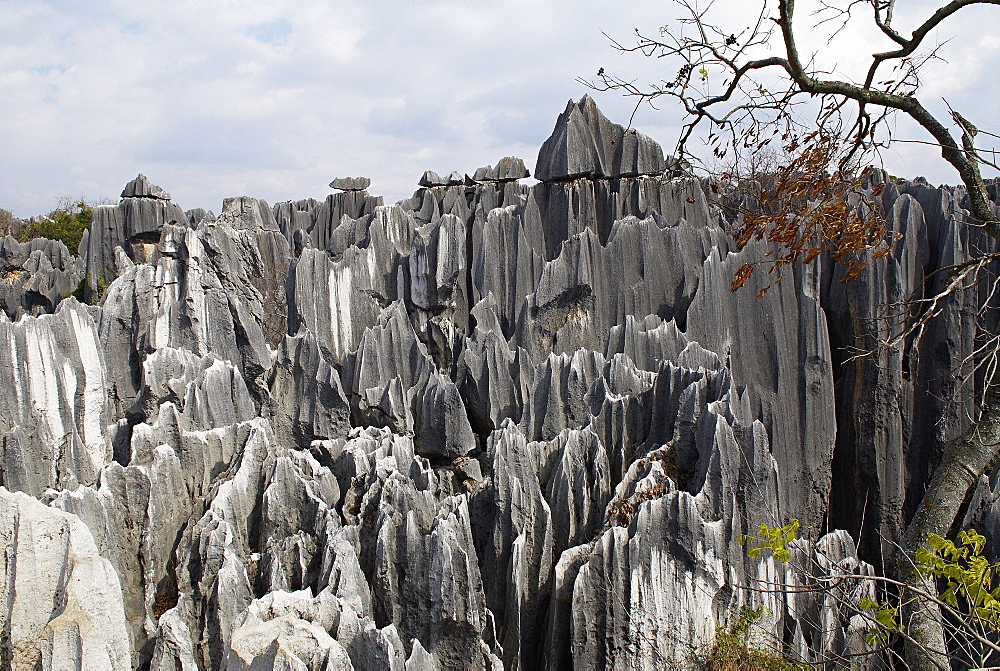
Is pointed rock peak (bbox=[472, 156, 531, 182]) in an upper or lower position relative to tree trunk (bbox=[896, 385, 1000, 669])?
upper

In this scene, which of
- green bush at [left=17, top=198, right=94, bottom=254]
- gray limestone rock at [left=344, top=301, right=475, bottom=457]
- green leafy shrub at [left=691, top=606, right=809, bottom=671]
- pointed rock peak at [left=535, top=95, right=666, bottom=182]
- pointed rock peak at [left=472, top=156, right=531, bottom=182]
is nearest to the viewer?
green leafy shrub at [left=691, top=606, right=809, bottom=671]

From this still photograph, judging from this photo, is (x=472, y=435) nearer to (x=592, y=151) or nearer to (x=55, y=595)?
(x=55, y=595)

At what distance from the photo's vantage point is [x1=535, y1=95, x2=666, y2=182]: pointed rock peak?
46.3 ft

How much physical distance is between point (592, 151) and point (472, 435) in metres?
6.70

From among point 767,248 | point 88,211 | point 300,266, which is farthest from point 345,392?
point 88,211

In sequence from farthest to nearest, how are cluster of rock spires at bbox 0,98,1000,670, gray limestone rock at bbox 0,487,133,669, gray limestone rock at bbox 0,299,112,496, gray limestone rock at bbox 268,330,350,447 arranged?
gray limestone rock at bbox 268,330,350,447
gray limestone rock at bbox 0,299,112,496
cluster of rock spires at bbox 0,98,1000,670
gray limestone rock at bbox 0,487,133,669

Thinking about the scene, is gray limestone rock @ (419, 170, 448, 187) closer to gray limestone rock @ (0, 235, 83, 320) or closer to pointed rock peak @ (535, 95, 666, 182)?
pointed rock peak @ (535, 95, 666, 182)

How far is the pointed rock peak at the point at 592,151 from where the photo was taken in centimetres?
1411

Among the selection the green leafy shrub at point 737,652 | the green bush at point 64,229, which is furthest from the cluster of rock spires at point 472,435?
the green bush at point 64,229

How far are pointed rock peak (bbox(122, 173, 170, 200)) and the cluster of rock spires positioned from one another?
10.5 m

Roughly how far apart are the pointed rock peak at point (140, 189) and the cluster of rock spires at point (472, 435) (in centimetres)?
1048

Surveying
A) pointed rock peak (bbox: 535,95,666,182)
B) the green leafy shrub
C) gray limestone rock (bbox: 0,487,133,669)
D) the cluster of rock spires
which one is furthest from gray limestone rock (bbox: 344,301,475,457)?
gray limestone rock (bbox: 0,487,133,669)

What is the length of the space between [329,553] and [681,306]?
310 inches

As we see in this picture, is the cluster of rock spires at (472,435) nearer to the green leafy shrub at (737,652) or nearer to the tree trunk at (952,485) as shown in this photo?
the green leafy shrub at (737,652)
